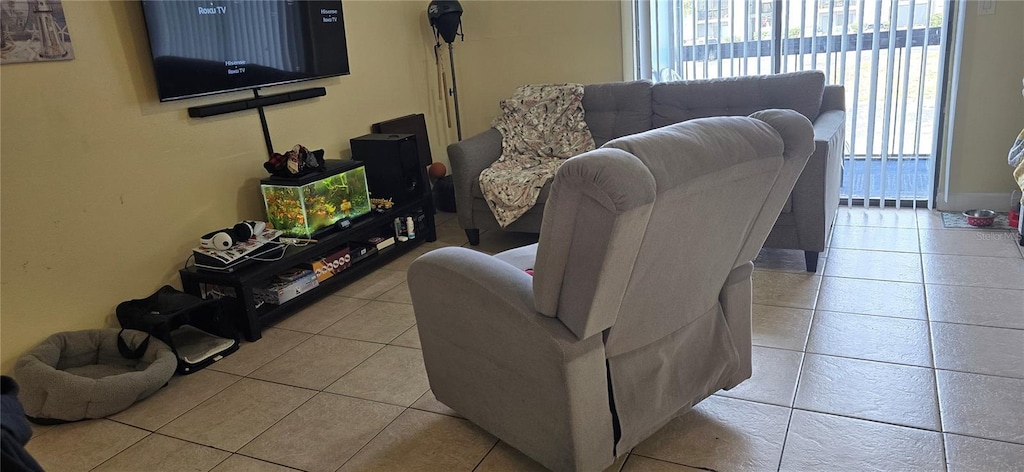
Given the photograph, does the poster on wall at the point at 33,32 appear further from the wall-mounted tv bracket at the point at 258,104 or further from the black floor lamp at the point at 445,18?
the black floor lamp at the point at 445,18

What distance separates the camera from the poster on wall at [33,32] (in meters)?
2.40

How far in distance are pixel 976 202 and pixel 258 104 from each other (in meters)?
3.92

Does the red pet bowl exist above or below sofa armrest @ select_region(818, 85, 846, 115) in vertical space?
below

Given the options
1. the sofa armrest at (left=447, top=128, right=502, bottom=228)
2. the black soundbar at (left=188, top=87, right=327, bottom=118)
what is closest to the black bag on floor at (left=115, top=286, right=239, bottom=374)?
the black soundbar at (left=188, top=87, right=327, bottom=118)

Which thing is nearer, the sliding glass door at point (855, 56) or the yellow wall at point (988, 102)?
the yellow wall at point (988, 102)

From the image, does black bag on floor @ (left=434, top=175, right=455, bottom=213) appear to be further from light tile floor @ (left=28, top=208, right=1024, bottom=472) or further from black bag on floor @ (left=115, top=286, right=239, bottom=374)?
black bag on floor @ (left=115, top=286, right=239, bottom=374)

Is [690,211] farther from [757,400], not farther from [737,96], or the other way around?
[737,96]

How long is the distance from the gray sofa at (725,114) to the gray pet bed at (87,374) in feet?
5.95

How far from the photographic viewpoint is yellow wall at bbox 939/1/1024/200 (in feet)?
11.7

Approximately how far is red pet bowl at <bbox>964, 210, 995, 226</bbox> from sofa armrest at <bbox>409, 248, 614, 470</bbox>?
9.42ft

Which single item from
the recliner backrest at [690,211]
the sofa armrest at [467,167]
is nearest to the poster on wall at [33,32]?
the sofa armrest at [467,167]

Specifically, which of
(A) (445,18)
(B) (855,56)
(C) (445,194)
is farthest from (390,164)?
(B) (855,56)

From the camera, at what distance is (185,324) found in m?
2.98

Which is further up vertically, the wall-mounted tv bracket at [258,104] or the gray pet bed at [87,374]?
the wall-mounted tv bracket at [258,104]
